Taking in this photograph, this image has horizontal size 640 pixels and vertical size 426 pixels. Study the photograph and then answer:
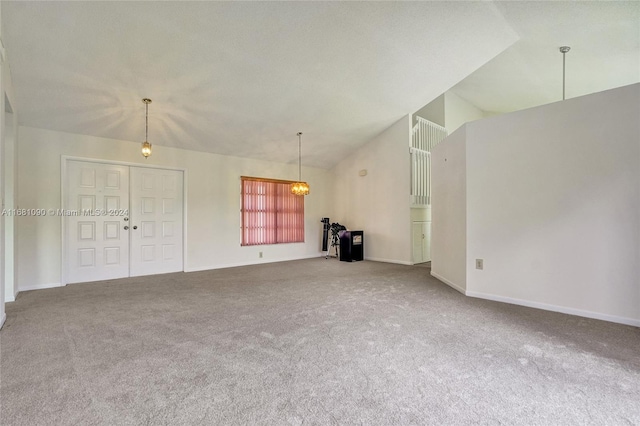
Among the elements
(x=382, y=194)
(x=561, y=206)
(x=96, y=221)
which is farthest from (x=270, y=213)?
(x=561, y=206)

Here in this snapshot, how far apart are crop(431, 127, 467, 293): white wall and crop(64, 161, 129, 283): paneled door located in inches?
211

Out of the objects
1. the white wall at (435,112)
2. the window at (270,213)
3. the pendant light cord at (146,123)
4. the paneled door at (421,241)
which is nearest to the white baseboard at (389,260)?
the paneled door at (421,241)

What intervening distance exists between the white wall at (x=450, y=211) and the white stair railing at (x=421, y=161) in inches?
50.4

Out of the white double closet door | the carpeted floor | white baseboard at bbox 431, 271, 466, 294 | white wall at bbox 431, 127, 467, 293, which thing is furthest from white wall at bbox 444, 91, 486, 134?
the white double closet door

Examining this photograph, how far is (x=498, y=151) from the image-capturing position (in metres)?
3.64

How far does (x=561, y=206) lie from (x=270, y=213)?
540cm

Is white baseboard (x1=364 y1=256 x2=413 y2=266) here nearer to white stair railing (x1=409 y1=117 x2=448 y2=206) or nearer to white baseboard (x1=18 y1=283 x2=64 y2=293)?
white stair railing (x1=409 y1=117 x2=448 y2=206)

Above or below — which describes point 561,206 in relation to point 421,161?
below

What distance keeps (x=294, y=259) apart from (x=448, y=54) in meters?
5.26

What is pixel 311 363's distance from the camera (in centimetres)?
207

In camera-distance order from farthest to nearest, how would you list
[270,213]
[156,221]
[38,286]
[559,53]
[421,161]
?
[270,213] < [421,161] < [156,221] < [559,53] < [38,286]

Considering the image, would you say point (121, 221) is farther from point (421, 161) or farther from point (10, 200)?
point (421, 161)

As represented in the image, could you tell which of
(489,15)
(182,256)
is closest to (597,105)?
(489,15)

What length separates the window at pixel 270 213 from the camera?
664cm
